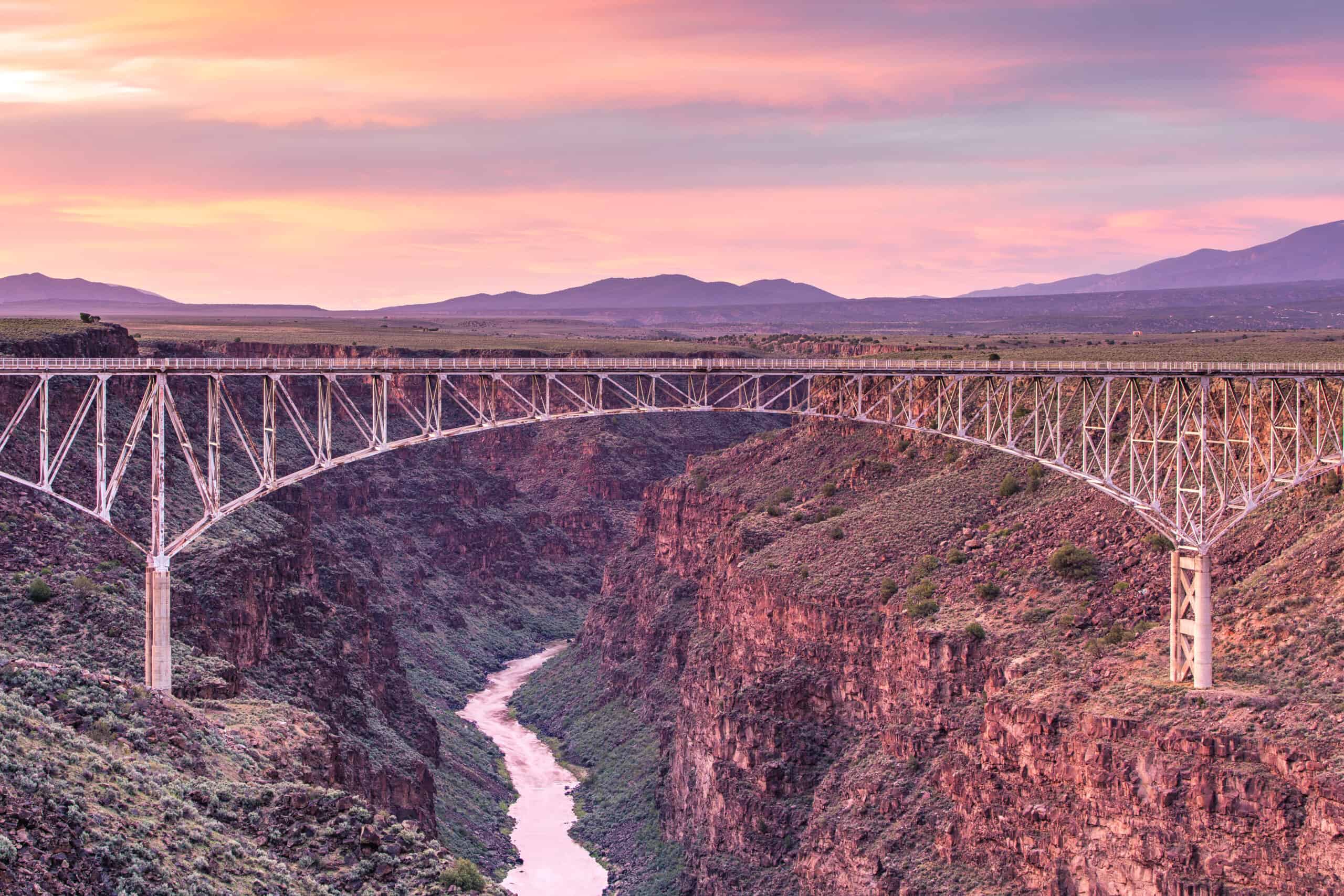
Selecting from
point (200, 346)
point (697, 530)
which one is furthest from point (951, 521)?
point (200, 346)

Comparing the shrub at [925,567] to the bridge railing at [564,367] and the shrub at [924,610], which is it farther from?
the bridge railing at [564,367]

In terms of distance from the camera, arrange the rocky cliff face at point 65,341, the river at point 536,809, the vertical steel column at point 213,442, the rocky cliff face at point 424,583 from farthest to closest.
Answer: the rocky cliff face at point 65,341 → the river at point 536,809 → the rocky cliff face at point 424,583 → the vertical steel column at point 213,442

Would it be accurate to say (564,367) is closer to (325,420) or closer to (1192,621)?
(325,420)

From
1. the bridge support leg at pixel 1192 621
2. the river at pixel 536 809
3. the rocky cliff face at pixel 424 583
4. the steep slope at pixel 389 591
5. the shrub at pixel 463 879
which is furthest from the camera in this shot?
the river at pixel 536 809

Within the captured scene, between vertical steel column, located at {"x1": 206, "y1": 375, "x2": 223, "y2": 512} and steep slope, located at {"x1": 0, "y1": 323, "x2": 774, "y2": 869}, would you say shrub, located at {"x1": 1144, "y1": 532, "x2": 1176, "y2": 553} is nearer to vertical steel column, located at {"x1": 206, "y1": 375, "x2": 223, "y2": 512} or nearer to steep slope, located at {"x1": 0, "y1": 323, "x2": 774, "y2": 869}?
steep slope, located at {"x1": 0, "y1": 323, "x2": 774, "y2": 869}

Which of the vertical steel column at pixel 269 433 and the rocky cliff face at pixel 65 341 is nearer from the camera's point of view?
the vertical steel column at pixel 269 433

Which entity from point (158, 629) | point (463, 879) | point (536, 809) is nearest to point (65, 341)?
point (536, 809)

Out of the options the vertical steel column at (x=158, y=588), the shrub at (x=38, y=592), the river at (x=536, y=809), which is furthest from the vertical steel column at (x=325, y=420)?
the river at (x=536, y=809)
